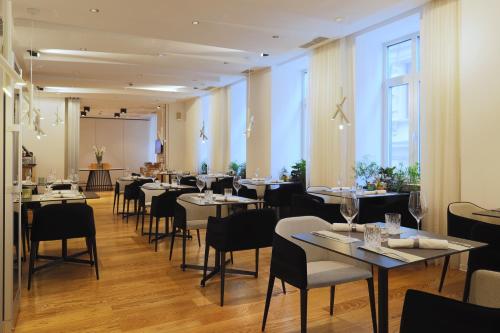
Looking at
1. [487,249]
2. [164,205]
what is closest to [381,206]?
[487,249]

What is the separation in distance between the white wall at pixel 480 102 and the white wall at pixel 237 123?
6.75m

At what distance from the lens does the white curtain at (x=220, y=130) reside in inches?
435

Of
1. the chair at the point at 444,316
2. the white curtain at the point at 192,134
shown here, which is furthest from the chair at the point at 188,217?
the white curtain at the point at 192,134

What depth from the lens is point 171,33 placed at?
20.8ft

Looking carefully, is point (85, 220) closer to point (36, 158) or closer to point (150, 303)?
point (150, 303)

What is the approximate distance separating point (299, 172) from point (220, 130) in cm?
372

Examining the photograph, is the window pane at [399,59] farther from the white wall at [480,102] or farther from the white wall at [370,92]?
the white wall at [480,102]

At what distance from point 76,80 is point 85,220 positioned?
7.08 meters

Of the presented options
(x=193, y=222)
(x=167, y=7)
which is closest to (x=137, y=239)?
(x=193, y=222)

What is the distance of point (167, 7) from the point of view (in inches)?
207

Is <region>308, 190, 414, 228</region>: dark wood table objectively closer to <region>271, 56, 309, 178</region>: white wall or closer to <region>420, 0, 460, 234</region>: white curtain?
<region>420, 0, 460, 234</region>: white curtain

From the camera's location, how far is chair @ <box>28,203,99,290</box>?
403 centimetres

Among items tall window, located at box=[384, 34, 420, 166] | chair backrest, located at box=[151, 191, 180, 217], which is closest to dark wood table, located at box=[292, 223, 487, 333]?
chair backrest, located at box=[151, 191, 180, 217]

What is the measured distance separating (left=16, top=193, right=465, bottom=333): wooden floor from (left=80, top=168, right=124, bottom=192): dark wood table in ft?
35.7
